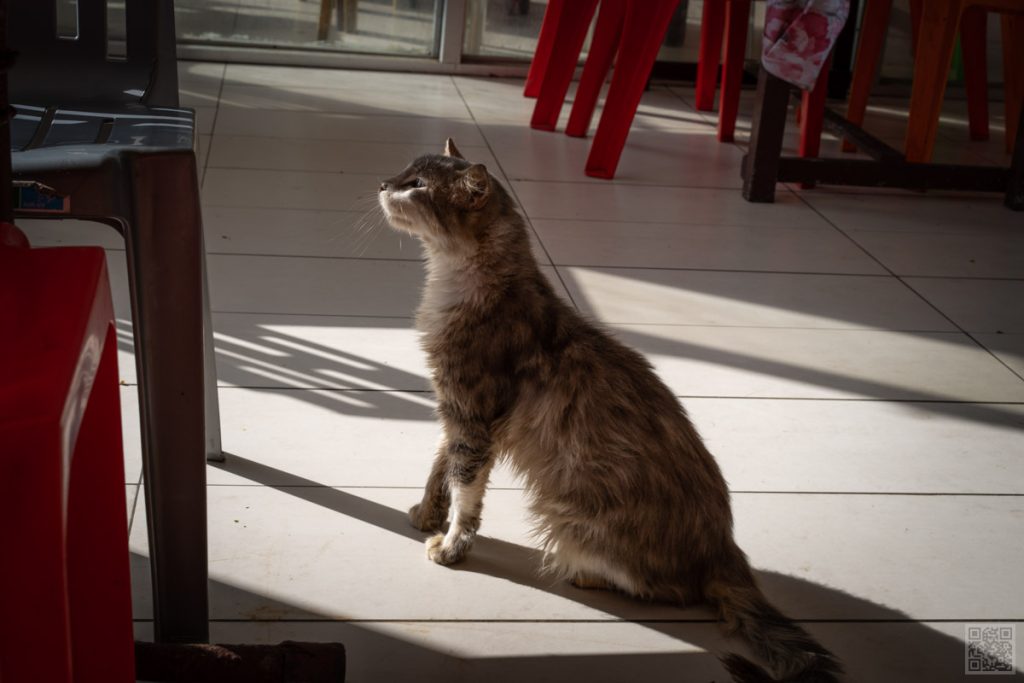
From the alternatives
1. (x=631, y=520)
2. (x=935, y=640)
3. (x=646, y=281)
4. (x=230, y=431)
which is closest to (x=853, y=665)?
(x=935, y=640)

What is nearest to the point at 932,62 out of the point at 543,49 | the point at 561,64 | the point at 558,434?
the point at 561,64

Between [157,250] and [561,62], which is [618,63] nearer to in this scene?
[561,62]

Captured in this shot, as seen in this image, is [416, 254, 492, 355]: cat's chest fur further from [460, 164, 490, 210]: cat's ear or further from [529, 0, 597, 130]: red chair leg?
[529, 0, 597, 130]: red chair leg

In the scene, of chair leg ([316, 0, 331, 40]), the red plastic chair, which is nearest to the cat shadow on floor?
the red plastic chair

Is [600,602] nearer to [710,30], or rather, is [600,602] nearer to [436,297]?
[436,297]

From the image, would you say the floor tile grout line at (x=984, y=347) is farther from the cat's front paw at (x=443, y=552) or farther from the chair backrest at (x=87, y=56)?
the chair backrest at (x=87, y=56)

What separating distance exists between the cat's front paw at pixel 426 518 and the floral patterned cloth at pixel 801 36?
2.36 m

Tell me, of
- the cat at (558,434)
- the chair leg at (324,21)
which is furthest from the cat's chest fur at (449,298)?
the chair leg at (324,21)

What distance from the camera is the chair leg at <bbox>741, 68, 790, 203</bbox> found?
A: 3.71 metres

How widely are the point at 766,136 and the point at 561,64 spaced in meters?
1.13

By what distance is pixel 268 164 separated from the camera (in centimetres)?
379

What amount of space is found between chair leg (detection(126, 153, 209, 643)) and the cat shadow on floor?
166mm

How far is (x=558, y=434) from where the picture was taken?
1669mm

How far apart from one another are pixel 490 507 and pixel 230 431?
536mm
